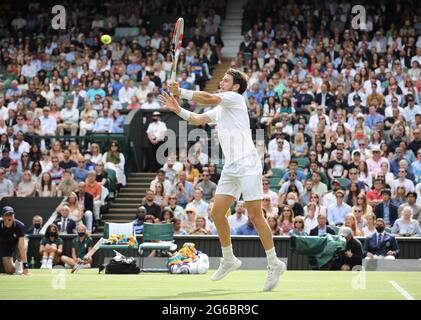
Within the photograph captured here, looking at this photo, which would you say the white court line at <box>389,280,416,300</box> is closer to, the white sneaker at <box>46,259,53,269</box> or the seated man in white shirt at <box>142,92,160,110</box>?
the white sneaker at <box>46,259,53,269</box>

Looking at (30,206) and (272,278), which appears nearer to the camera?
(272,278)

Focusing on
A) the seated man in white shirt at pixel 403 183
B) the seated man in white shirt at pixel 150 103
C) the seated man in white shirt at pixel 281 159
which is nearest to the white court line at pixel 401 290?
the seated man in white shirt at pixel 403 183

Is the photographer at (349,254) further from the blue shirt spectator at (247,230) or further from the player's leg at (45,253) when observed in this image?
the player's leg at (45,253)

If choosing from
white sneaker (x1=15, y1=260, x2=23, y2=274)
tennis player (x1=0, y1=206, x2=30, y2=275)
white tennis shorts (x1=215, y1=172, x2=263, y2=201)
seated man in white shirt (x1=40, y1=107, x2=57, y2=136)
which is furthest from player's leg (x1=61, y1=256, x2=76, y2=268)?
white tennis shorts (x1=215, y1=172, x2=263, y2=201)

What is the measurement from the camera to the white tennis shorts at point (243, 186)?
10.4 metres

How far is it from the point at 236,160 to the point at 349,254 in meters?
6.04

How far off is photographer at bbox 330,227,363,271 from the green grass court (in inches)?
105

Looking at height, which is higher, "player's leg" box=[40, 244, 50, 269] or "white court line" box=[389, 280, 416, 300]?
"white court line" box=[389, 280, 416, 300]

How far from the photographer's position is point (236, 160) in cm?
1054

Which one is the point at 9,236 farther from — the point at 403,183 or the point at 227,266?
the point at 403,183

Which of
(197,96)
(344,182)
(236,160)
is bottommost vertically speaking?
(344,182)

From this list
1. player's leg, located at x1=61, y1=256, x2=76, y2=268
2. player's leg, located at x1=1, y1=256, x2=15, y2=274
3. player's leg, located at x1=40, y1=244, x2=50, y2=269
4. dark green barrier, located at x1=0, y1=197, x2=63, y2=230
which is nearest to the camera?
player's leg, located at x1=1, y1=256, x2=15, y2=274

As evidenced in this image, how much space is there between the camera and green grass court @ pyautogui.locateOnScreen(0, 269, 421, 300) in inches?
381

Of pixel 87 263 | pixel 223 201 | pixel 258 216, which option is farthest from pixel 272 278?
pixel 87 263
